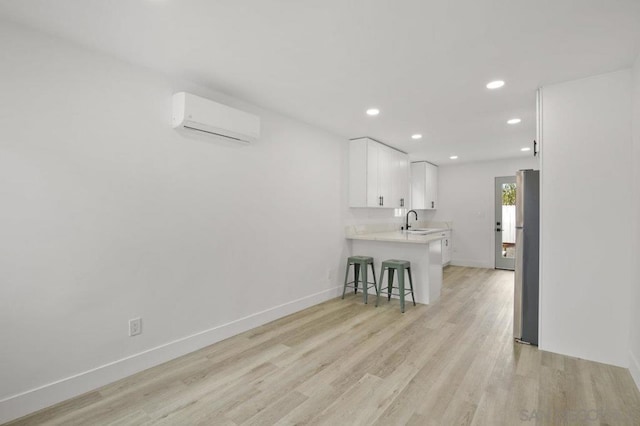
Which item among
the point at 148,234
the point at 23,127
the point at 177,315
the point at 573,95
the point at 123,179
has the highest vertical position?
the point at 573,95

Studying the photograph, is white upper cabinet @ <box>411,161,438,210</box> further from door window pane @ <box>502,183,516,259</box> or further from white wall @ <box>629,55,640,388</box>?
white wall @ <box>629,55,640,388</box>

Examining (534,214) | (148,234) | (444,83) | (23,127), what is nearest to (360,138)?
(444,83)

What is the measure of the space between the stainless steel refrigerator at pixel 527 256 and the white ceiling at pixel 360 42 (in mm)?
930

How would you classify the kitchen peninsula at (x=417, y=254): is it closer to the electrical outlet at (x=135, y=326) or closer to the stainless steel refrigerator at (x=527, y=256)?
the stainless steel refrigerator at (x=527, y=256)

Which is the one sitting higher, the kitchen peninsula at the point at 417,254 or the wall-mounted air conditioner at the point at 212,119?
the wall-mounted air conditioner at the point at 212,119

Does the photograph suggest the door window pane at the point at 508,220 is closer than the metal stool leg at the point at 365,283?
No

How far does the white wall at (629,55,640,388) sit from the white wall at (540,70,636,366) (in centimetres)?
8

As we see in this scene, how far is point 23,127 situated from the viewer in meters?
1.98

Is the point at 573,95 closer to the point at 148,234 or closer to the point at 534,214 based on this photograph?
the point at 534,214

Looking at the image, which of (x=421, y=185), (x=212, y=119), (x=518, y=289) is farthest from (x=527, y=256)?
(x=421, y=185)

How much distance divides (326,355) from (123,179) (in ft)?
7.32

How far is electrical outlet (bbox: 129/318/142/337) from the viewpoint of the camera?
2.47m

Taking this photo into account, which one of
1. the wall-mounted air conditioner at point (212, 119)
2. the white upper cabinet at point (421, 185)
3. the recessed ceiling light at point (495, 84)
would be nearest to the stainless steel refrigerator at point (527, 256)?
the recessed ceiling light at point (495, 84)

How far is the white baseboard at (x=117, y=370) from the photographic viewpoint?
1.96 m
